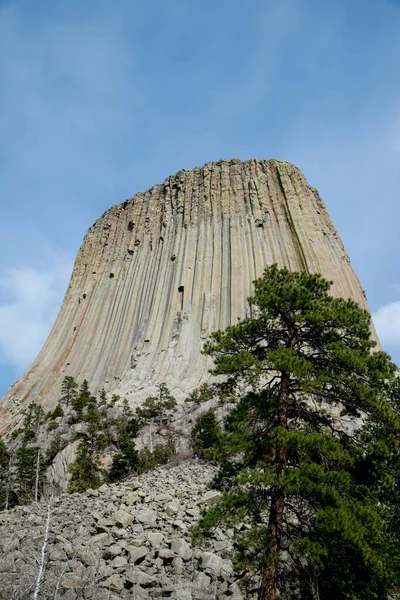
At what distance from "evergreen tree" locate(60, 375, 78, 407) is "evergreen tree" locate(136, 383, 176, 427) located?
9.79 metres

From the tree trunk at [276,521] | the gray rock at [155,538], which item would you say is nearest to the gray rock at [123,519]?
the gray rock at [155,538]

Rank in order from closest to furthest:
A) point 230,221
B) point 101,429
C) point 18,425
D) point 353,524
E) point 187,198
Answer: point 353,524
point 101,429
point 18,425
point 230,221
point 187,198

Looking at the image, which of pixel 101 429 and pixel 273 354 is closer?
pixel 273 354

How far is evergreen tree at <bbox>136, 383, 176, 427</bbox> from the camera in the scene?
3266cm

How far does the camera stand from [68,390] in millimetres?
41938

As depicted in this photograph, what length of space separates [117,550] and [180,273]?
38544 mm

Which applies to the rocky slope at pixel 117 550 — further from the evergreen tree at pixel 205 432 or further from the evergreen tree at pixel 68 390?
the evergreen tree at pixel 68 390

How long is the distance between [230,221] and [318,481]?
4404 cm

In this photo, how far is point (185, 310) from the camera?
45188mm

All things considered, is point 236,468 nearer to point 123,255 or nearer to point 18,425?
point 18,425

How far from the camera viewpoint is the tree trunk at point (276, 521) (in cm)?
790

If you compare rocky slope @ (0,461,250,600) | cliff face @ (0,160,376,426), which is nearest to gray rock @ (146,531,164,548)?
rocky slope @ (0,461,250,600)

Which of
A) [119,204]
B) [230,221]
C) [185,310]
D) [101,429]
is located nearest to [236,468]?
[101,429]

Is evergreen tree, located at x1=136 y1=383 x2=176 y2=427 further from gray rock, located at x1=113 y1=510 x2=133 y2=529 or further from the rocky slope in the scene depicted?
gray rock, located at x1=113 y1=510 x2=133 y2=529
